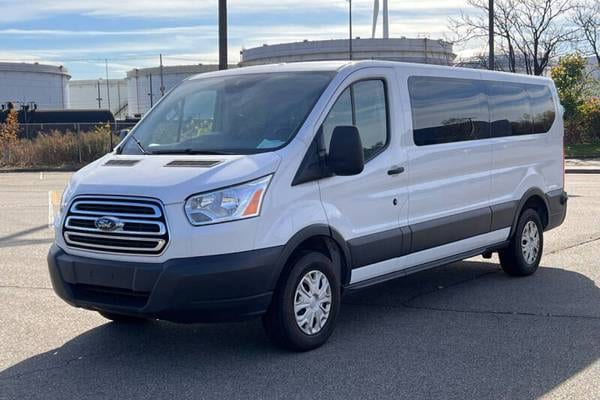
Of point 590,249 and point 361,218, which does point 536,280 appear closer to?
point 590,249

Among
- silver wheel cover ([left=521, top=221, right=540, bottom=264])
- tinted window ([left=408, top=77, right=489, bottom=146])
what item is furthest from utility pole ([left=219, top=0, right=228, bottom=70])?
tinted window ([left=408, top=77, right=489, bottom=146])

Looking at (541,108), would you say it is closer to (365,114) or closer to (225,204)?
(365,114)

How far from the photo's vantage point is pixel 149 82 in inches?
3314

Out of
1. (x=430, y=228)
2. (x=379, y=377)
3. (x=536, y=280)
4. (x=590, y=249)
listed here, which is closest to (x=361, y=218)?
(x=430, y=228)

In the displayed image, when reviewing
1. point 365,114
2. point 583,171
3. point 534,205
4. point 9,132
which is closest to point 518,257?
point 534,205

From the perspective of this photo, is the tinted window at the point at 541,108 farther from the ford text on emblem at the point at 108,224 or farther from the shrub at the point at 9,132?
the shrub at the point at 9,132

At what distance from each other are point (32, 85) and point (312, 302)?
7916 centimetres

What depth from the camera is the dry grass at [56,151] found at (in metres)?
32.0

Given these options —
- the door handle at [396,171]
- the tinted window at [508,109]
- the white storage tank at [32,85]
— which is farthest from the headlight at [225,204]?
the white storage tank at [32,85]

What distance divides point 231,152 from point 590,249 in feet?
19.4

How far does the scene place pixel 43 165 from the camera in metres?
32.0

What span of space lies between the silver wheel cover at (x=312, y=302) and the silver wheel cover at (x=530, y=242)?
336 centimetres

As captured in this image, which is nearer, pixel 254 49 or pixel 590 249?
pixel 590 249

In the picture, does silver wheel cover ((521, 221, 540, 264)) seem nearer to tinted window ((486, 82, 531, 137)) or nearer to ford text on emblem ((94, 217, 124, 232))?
tinted window ((486, 82, 531, 137))
